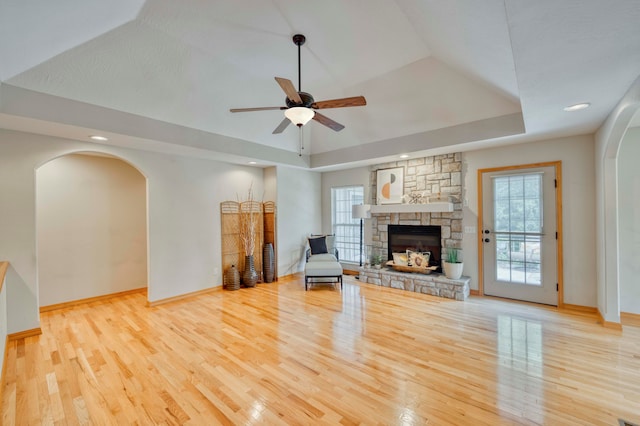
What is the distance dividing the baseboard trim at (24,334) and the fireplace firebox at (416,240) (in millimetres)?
5753

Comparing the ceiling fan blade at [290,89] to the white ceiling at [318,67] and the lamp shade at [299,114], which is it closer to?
the lamp shade at [299,114]

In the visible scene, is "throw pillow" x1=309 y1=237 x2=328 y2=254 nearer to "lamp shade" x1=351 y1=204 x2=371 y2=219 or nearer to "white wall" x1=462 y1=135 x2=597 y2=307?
"lamp shade" x1=351 y1=204 x2=371 y2=219

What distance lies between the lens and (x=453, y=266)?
4820 mm

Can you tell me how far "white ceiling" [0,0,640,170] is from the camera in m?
1.94

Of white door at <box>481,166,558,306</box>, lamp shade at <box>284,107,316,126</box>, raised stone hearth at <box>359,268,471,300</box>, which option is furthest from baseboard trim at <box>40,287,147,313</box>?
white door at <box>481,166,558,306</box>

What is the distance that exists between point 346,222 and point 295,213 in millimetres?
1321

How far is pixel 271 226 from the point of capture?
6.26m

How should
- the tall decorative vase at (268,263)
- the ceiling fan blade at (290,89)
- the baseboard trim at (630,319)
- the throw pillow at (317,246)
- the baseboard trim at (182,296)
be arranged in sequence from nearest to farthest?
the ceiling fan blade at (290,89) → the baseboard trim at (630,319) → the baseboard trim at (182,296) → the tall decorative vase at (268,263) → the throw pillow at (317,246)

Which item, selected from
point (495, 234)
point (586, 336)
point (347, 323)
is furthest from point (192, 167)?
A: point (586, 336)

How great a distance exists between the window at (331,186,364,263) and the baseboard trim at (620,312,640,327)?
437 cm

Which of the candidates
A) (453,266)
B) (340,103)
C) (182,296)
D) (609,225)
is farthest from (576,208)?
(182,296)

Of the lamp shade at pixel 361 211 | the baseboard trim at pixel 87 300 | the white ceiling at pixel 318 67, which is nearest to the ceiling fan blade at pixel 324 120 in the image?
the white ceiling at pixel 318 67

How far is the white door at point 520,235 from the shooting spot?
168 inches

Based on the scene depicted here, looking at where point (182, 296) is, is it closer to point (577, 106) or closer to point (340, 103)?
point (340, 103)
